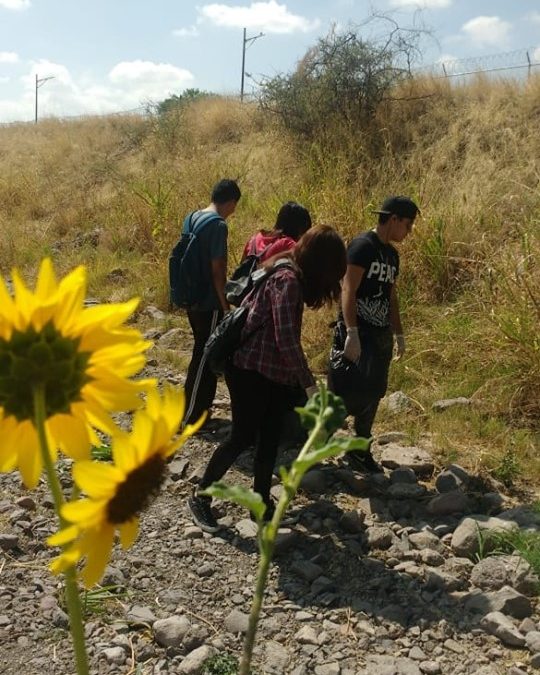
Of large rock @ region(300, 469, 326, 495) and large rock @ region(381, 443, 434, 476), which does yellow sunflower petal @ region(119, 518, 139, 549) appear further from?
large rock @ region(381, 443, 434, 476)

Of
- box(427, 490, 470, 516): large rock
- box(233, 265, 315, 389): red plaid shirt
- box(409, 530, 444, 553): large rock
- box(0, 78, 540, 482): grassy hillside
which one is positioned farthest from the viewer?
box(0, 78, 540, 482): grassy hillside

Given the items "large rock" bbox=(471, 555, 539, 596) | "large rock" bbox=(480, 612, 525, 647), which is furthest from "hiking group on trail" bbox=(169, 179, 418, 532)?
"large rock" bbox=(480, 612, 525, 647)

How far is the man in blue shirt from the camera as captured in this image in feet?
16.7

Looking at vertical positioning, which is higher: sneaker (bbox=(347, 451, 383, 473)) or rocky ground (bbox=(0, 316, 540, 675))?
sneaker (bbox=(347, 451, 383, 473))

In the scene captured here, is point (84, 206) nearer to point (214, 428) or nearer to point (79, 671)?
point (214, 428)

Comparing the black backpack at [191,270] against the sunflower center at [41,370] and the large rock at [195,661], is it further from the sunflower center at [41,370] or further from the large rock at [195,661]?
the sunflower center at [41,370]

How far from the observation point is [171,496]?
463cm

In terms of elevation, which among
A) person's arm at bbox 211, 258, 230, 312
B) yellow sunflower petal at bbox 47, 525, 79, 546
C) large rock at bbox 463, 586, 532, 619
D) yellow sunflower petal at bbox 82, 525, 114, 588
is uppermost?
yellow sunflower petal at bbox 47, 525, 79, 546

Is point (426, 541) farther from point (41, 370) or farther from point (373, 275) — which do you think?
point (41, 370)

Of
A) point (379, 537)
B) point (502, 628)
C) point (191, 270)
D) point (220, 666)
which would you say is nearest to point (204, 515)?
point (379, 537)

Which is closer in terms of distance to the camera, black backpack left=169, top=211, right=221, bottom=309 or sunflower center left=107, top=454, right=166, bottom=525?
sunflower center left=107, top=454, right=166, bottom=525

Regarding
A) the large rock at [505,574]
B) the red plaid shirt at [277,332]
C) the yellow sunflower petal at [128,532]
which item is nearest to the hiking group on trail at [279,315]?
the red plaid shirt at [277,332]

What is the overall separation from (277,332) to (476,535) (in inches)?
54.5

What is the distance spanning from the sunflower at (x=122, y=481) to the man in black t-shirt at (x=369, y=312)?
376cm
